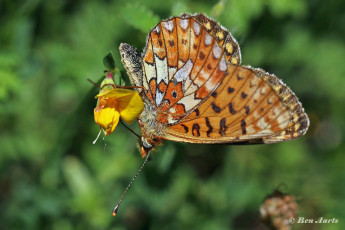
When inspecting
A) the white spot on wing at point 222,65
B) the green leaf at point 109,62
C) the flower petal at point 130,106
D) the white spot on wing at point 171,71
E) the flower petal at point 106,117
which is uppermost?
the white spot on wing at point 222,65

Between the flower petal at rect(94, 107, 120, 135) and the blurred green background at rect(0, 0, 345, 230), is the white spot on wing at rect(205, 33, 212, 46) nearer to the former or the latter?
the blurred green background at rect(0, 0, 345, 230)

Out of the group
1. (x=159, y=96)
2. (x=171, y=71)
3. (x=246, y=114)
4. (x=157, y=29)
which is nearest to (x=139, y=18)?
(x=157, y=29)

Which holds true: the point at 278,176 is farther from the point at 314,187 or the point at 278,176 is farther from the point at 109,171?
the point at 109,171

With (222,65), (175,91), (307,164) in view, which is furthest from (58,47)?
(307,164)

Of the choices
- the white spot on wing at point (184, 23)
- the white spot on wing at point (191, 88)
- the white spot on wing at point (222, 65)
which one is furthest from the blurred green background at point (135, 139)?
the white spot on wing at point (222, 65)

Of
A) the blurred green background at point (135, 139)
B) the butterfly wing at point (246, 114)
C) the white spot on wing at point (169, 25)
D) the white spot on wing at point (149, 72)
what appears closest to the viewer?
the butterfly wing at point (246, 114)

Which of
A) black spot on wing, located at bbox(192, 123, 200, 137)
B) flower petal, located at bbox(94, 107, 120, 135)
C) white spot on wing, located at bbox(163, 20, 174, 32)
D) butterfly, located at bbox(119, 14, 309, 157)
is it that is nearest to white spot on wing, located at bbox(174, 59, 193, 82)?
butterfly, located at bbox(119, 14, 309, 157)

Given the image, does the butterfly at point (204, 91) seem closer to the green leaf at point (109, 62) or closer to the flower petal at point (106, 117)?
the green leaf at point (109, 62)
